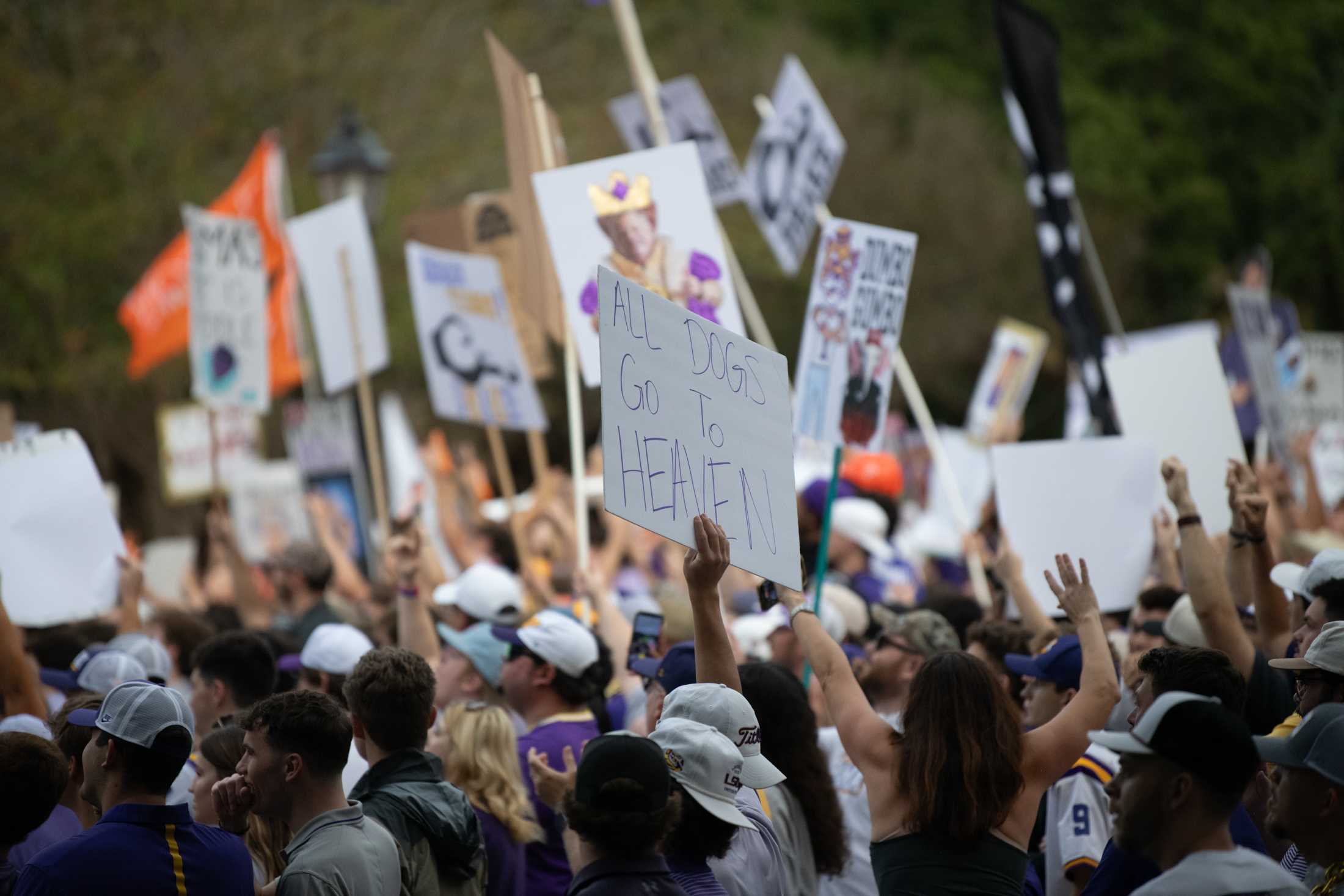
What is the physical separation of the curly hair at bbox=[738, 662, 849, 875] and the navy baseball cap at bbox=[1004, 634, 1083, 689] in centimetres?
79

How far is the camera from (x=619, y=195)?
664cm

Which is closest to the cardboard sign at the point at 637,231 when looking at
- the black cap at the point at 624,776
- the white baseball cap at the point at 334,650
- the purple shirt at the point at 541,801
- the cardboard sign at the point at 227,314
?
the white baseball cap at the point at 334,650

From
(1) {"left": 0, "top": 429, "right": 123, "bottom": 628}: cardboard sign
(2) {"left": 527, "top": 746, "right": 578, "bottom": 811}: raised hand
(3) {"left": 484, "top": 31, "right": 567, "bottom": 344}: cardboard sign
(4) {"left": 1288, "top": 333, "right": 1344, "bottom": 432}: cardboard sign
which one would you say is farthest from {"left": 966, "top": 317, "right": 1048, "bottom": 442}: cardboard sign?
(2) {"left": 527, "top": 746, "right": 578, "bottom": 811}: raised hand

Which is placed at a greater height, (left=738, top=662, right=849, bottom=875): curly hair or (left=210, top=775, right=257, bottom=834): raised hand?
(left=210, top=775, right=257, bottom=834): raised hand

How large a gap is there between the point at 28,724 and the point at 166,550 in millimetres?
9171

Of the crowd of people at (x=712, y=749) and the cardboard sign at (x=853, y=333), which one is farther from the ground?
the cardboard sign at (x=853, y=333)

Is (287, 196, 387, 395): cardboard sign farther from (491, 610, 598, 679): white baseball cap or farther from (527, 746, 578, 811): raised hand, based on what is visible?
(527, 746, 578, 811): raised hand

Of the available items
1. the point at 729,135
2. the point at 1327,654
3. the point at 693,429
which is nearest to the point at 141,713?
the point at 693,429

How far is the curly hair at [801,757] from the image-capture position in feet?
15.5

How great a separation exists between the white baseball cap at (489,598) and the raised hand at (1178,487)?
2753mm

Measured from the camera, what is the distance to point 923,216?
102ft

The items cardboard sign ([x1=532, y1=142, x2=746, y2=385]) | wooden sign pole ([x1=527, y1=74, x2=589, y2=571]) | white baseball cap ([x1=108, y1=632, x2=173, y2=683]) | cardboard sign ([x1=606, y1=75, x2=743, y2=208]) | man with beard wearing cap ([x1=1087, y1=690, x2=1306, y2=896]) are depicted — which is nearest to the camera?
man with beard wearing cap ([x1=1087, y1=690, x2=1306, y2=896])

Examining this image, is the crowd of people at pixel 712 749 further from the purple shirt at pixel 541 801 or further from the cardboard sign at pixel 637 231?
the cardboard sign at pixel 637 231

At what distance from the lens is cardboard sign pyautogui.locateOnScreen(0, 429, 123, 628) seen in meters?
6.48
